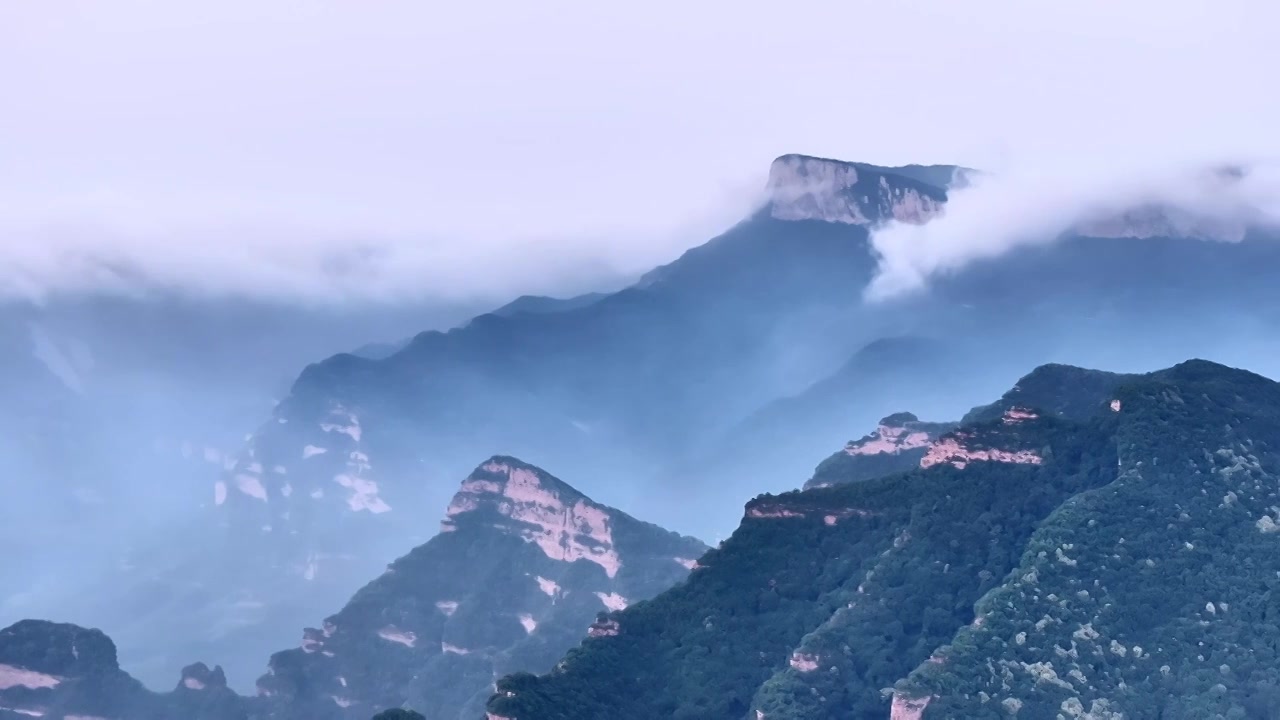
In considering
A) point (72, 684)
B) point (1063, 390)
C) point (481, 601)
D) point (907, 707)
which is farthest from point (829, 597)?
point (72, 684)

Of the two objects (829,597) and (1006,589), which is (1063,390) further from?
(1006,589)

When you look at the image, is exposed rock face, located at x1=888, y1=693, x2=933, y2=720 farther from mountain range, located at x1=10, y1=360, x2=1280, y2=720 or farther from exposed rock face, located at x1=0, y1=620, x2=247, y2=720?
exposed rock face, located at x1=0, y1=620, x2=247, y2=720

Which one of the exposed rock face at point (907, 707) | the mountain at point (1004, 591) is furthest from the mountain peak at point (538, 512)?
the exposed rock face at point (907, 707)

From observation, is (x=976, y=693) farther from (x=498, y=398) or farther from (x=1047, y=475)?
(x=498, y=398)

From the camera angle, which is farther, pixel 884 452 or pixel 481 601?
pixel 481 601

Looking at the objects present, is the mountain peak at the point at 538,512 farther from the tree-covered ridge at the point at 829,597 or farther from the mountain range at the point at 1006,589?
the tree-covered ridge at the point at 829,597
